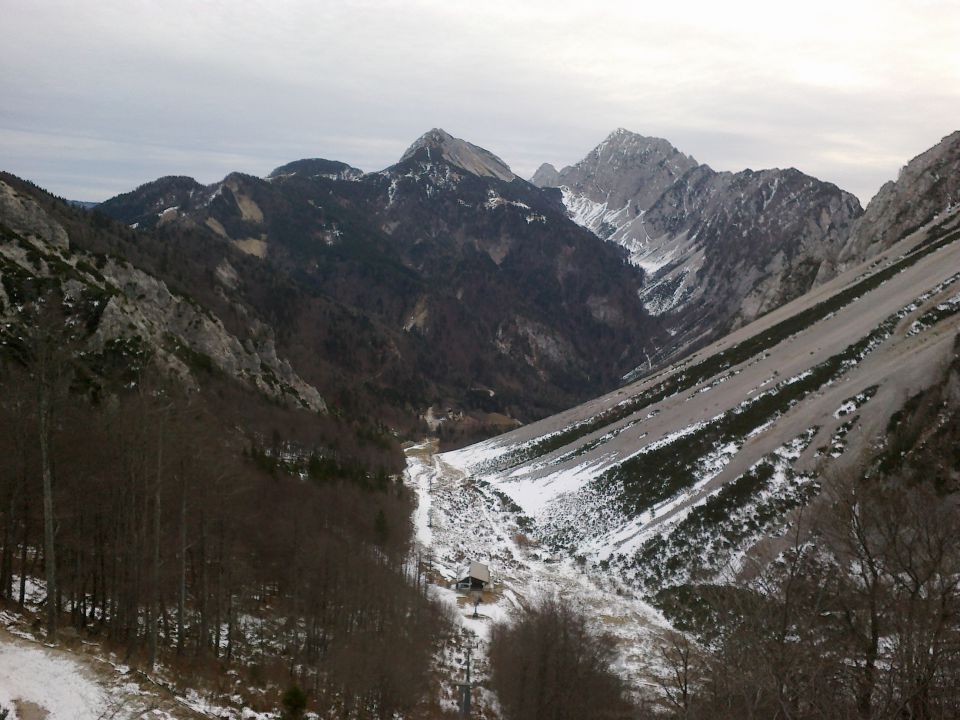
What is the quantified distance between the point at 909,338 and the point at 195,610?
57182mm

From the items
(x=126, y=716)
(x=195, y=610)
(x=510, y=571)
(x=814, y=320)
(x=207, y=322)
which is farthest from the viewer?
(x=207, y=322)

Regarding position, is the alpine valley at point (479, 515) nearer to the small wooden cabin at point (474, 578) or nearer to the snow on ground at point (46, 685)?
the snow on ground at point (46, 685)

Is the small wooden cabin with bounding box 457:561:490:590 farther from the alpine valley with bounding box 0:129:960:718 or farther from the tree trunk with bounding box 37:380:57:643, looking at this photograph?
the tree trunk with bounding box 37:380:57:643

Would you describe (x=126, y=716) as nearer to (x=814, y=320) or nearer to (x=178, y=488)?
(x=178, y=488)

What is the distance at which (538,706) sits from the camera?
24.8 meters

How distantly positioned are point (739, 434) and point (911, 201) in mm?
78855

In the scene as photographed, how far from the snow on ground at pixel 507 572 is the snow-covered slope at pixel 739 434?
69.3 inches

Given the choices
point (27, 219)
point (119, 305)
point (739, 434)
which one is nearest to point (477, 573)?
point (739, 434)

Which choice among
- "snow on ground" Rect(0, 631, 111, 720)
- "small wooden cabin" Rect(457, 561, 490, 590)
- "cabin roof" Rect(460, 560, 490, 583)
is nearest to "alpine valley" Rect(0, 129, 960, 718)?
"snow on ground" Rect(0, 631, 111, 720)

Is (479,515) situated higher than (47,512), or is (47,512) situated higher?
(47,512)

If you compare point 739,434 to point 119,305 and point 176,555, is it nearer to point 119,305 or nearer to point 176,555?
point 176,555

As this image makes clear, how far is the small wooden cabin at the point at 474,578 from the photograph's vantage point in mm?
46781

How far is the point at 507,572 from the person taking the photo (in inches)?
2037

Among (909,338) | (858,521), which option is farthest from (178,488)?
(909,338)
